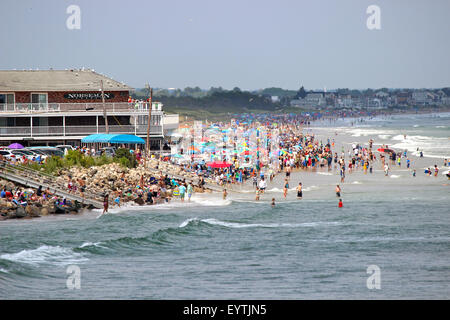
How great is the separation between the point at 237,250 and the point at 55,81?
36113 millimetres

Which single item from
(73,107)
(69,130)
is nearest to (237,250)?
(69,130)

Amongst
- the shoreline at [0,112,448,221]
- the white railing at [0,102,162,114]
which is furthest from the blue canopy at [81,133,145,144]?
the white railing at [0,102,162,114]

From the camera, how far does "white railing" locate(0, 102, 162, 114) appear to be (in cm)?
5741

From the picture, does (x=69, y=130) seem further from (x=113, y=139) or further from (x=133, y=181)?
(x=133, y=181)

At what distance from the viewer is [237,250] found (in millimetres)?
29641

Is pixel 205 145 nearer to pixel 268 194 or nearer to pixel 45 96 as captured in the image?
pixel 45 96

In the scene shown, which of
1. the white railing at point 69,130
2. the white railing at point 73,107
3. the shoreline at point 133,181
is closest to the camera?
the shoreline at point 133,181

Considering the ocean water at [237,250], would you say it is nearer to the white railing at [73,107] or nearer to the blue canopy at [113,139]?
the blue canopy at [113,139]

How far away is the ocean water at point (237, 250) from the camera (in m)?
23.6

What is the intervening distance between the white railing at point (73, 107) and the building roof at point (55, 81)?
1768 mm

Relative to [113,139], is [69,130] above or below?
above

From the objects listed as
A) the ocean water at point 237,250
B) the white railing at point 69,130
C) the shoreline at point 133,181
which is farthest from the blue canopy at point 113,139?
the ocean water at point 237,250

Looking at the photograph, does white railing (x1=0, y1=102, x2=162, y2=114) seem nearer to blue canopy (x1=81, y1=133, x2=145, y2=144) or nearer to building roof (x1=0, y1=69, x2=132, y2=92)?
building roof (x1=0, y1=69, x2=132, y2=92)
